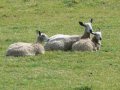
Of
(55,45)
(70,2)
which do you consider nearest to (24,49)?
(55,45)

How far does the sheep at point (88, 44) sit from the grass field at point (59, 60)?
26 cm

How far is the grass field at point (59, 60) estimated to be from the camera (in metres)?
13.0

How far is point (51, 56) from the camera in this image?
16.7 metres

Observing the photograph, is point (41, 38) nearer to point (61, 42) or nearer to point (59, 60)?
point (61, 42)

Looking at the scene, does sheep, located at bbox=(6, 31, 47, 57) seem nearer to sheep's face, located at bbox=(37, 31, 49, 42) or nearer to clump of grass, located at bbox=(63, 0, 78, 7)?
sheep's face, located at bbox=(37, 31, 49, 42)

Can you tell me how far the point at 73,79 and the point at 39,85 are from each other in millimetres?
1032

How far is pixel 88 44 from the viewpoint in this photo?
17703 mm

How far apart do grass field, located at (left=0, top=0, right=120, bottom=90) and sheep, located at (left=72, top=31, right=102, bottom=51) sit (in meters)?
0.26

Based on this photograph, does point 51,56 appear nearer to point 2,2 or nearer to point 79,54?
point 79,54

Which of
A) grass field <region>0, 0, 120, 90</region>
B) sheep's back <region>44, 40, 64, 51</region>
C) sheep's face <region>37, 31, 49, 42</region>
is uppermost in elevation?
sheep's face <region>37, 31, 49, 42</region>

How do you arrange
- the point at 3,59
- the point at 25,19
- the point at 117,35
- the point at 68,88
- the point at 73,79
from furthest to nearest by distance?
the point at 25,19 < the point at 117,35 < the point at 3,59 < the point at 73,79 < the point at 68,88

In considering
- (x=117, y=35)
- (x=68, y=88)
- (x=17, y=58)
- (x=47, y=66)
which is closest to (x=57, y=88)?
(x=68, y=88)

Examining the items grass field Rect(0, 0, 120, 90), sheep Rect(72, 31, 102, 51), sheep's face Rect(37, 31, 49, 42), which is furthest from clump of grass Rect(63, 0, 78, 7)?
sheep's face Rect(37, 31, 49, 42)

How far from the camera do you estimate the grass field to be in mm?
12961
